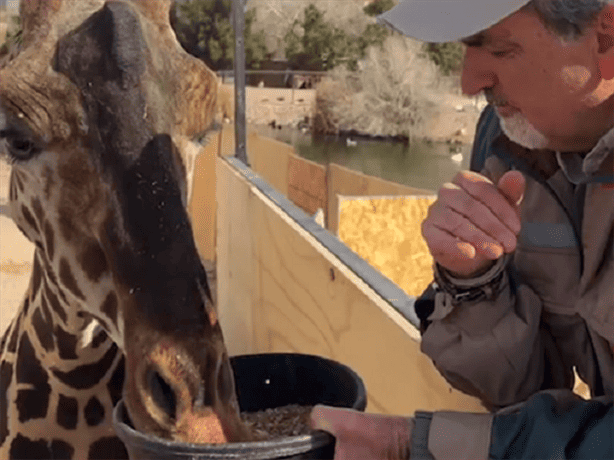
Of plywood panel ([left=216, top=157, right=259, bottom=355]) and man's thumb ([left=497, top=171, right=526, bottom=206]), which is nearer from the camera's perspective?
man's thumb ([left=497, top=171, right=526, bottom=206])

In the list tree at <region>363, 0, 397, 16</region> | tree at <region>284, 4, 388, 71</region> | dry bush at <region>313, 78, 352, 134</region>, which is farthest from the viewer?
tree at <region>284, 4, 388, 71</region>

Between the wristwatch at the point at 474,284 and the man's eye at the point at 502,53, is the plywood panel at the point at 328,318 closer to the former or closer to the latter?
the wristwatch at the point at 474,284

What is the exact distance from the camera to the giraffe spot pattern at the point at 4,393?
2199 mm

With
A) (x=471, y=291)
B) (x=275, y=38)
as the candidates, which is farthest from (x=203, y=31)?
(x=275, y=38)

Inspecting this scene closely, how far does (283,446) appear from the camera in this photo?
49.7 inches

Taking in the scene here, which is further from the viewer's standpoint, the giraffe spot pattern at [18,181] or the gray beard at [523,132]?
the giraffe spot pattern at [18,181]

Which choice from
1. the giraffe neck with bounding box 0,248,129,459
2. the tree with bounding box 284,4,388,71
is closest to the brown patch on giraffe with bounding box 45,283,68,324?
the giraffe neck with bounding box 0,248,129,459

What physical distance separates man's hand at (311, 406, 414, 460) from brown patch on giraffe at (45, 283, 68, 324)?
91cm

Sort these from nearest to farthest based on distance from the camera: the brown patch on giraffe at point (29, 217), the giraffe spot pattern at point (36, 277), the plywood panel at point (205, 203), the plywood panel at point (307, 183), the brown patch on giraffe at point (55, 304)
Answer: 1. the brown patch on giraffe at point (29, 217)
2. the brown patch on giraffe at point (55, 304)
3. the giraffe spot pattern at point (36, 277)
4. the plywood panel at point (205, 203)
5. the plywood panel at point (307, 183)

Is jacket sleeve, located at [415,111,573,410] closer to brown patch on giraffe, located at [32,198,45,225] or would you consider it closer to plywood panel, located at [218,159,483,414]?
plywood panel, located at [218,159,483,414]

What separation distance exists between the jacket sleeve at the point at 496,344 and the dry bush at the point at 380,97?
4576 cm

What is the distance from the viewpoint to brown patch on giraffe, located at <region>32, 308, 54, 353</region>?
2070 millimetres

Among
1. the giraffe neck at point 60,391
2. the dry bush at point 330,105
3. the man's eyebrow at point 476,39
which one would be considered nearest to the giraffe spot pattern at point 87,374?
the giraffe neck at point 60,391

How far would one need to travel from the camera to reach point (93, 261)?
1.70m
